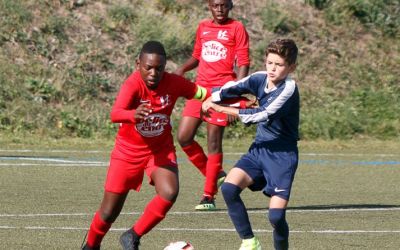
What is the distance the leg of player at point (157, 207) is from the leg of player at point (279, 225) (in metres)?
0.75

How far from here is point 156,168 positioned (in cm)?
897

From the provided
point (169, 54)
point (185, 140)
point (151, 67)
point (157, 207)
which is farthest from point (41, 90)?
point (151, 67)

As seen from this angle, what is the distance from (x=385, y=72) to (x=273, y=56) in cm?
1775

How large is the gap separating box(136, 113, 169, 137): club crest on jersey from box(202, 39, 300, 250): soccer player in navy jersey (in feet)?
1.48

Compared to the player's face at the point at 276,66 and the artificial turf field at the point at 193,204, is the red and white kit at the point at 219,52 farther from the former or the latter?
the player's face at the point at 276,66

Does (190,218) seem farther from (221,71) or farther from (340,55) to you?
(340,55)

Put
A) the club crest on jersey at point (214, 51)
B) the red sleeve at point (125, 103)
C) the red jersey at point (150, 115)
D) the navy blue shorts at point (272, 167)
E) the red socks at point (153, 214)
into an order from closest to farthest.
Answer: the red sleeve at point (125, 103)
the red jersey at point (150, 115)
the red socks at point (153, 214)
the navy blue shorts at point (272, 167)
the club crest on jersey at point (214, 51)

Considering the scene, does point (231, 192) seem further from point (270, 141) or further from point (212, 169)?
point (212, 169)

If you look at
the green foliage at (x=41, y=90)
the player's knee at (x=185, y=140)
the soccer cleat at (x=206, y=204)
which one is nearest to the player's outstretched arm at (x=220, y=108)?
the soccer cleat at (x=206, y=204)

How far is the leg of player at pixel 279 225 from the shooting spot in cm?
897

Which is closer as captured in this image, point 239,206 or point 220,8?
point 239,206

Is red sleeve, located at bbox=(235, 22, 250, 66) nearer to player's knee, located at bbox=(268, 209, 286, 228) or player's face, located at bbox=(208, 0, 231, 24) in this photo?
player's face, located at bbox=(208, 0, 231, 24)

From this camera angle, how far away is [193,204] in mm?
12773

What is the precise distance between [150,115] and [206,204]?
11.6 feet
